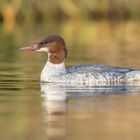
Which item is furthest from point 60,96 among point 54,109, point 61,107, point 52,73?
point 52,73

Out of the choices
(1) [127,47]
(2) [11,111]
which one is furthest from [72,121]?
(1) [127,47]

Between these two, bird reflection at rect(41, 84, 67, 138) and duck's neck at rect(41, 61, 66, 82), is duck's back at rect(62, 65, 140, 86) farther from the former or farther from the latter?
bird reflection at rect(41, 84, 67, 138)

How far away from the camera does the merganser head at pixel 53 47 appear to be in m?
15.8

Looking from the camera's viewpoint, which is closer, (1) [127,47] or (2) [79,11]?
(1) [127,47]

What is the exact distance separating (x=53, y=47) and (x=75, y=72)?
0.64 m

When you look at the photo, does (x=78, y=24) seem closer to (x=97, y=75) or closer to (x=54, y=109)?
(x=97, y=75)

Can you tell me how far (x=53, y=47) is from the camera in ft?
51.9

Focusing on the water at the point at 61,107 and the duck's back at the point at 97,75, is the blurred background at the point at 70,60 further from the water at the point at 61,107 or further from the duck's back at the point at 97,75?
the duck's back at the point at 97,75

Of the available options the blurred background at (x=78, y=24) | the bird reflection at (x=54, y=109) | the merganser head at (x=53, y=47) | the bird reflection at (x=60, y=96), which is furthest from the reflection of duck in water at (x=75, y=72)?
the blurred background at (x=78, y=24)

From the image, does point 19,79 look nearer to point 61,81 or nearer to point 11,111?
point 61,81

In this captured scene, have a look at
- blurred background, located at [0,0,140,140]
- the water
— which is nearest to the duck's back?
the water

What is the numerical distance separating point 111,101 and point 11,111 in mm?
1654

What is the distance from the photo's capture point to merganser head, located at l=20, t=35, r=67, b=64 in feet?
51.8

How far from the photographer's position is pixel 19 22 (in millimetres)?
38000
